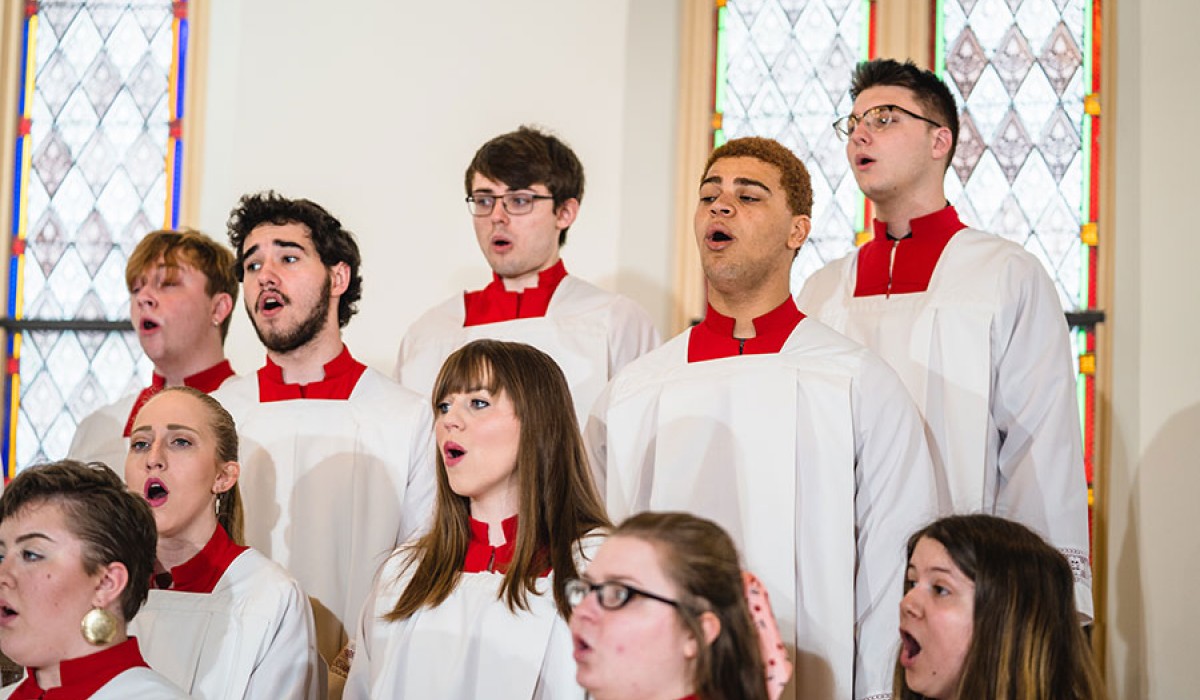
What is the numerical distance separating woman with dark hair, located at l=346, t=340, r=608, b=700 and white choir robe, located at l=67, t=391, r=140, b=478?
1891 millimetres

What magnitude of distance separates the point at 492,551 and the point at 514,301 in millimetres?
1793

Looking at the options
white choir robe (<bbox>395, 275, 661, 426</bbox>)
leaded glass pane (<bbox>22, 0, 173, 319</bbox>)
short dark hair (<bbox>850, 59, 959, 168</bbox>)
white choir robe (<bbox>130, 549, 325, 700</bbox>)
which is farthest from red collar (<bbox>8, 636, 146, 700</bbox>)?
leaded glass pane (<bbox>22, 0, 173, 319</bbox>)

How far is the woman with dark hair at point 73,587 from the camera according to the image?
3.90m

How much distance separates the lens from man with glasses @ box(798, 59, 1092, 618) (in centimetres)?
510

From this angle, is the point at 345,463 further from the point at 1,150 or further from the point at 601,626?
the point at 1,150

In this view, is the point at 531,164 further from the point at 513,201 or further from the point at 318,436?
the point at 318,436

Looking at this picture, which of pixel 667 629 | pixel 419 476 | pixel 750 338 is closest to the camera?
pixel 667 629

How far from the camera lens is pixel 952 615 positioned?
12.7 ft

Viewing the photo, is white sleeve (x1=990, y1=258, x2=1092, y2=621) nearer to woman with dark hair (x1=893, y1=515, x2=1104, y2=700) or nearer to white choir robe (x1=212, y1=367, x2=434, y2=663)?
woman with dark hair (x1=893, y1=515, x2=1104, y2=700)

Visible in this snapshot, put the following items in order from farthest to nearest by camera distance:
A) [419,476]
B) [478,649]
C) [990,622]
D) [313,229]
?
1. [313,229]
2. [419,476]
3. [478,649]
4. [990,622]

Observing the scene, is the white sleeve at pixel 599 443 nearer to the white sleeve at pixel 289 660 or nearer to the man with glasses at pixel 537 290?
the man with glasses at pixel 537 290

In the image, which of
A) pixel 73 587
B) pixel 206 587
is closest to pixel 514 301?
pixel 206 587

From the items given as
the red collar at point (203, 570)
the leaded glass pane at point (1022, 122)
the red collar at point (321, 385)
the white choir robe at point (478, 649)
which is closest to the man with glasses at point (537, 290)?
the red collar at point (321, 385)

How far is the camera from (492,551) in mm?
4336
